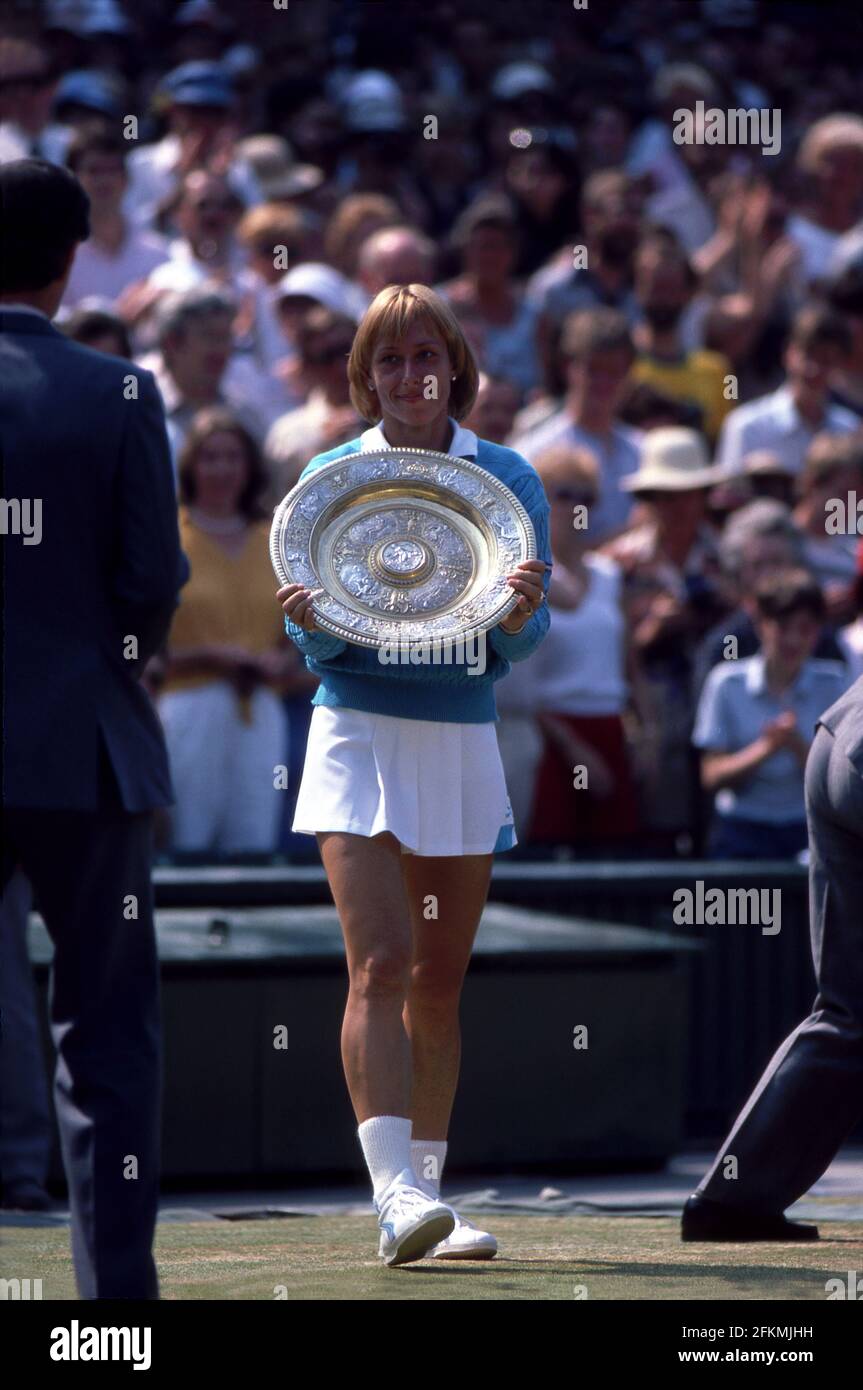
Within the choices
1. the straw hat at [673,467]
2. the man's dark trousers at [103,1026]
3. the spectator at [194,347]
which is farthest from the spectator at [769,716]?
the man's dark trousers at [103,1026]

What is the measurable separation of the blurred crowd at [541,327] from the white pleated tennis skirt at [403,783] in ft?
10.1

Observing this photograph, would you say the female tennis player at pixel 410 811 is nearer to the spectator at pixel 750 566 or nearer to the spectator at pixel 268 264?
the spectator at pixel 750 566

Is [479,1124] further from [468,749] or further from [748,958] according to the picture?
[468,749]

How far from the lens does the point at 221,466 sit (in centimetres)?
878

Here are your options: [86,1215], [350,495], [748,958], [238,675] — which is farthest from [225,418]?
[86,1215]

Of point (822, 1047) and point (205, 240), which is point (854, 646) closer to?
point (205, 240)

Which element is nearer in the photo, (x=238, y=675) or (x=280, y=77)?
(x=238, y=675)

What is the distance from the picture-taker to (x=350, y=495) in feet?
18.2

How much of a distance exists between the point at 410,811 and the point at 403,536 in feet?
2.08

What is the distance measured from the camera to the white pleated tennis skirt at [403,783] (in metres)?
5.40
